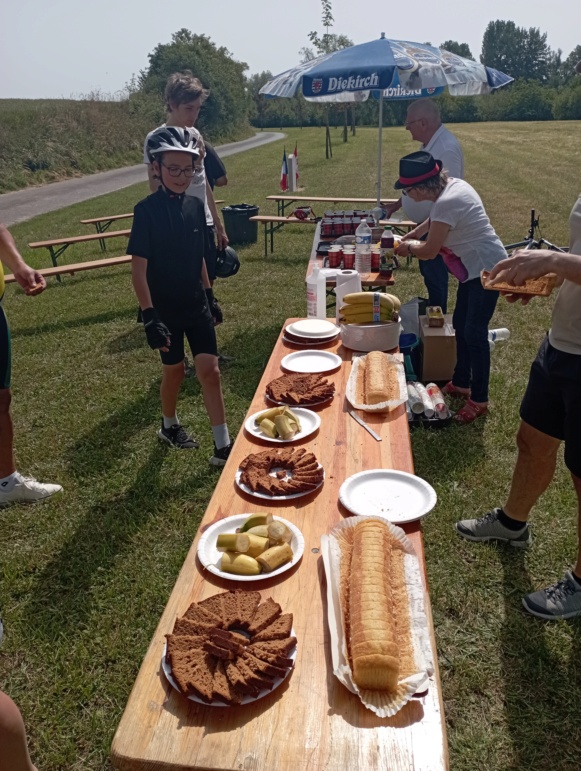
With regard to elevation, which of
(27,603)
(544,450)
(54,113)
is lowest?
(27,603)

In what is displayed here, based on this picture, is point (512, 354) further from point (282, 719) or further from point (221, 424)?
point (282, 719)

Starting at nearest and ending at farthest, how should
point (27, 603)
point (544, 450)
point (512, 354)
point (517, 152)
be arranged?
point (544, 450)
point (27, 603)
point (512, 354)
point (517, 152)

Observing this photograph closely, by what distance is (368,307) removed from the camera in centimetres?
384

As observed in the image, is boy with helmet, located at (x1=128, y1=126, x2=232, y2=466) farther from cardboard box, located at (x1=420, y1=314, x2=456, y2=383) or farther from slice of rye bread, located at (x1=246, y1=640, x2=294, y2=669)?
slice of rye bread, located at (x1=246, y1=640, x2=294, y2=669)

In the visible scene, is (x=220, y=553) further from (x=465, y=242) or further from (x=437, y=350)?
(x=437, y=350)

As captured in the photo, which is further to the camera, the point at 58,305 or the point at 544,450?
the point at 58,305

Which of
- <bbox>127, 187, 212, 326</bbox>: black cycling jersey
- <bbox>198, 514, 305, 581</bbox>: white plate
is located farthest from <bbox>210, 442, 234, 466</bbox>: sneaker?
<bbox>198, 514, 305, 581</bbox>: white plate

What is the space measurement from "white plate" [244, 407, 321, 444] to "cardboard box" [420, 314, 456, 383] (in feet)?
9.36

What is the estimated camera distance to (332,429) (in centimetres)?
287

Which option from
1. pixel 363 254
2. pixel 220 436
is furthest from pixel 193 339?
pixel 363 254

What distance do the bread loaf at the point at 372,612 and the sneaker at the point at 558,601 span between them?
5.16ft

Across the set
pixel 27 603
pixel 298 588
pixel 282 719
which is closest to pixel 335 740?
pixel 282 719

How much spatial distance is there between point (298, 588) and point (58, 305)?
813cm

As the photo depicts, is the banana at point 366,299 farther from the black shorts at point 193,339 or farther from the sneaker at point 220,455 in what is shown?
the sneaker at point 220,455
